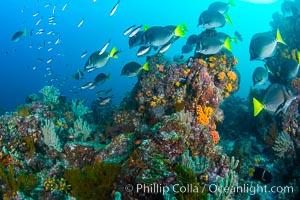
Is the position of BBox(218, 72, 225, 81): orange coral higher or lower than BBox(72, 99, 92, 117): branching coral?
lower

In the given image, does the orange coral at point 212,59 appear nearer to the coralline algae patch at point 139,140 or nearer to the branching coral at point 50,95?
the coralline algae patch at point 139,140

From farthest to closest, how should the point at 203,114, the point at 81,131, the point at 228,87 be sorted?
the point at 81,131 → the point at 228,87 → the point at 203,114

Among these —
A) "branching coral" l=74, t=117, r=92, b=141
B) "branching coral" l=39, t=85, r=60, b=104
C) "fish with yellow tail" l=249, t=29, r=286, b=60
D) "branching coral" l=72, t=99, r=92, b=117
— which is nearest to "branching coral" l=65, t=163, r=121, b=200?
"branching coral" l=74, t=117, r=92, b=141

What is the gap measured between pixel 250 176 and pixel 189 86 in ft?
8.59

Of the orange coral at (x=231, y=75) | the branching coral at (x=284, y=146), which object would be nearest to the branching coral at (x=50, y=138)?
the orange coral at (x=231, y=75)

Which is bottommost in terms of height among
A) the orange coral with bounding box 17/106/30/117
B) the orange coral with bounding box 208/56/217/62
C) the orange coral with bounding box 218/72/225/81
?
the orange coral with bounding box 17/106/30/117

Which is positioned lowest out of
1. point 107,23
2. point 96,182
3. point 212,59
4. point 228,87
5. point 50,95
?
point 96,182

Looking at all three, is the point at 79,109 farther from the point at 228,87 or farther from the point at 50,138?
the point at 228,87

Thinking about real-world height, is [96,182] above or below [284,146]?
below

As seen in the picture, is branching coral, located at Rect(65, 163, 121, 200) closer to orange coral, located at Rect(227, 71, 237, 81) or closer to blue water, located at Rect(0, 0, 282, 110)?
orange coral, located at Rect(227, 71, 237, 81)

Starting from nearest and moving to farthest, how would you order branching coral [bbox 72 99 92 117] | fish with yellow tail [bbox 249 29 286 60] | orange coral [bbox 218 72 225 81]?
fish with yellow tail [bbox 249 29 286 60]
orange coral [bbox 218 72 225 81]
branching coral [bbox 72 99 92 117]

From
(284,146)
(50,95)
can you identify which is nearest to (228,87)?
(284,146)

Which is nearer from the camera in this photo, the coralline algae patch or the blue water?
the coralline algae patch

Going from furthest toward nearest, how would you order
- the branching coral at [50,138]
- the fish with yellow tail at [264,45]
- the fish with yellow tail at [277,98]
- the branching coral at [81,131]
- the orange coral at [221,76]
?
1. the branching coral at [81,131]
2. the orange coral at [221,76]
3. the branching coral at [50,138]
4. the fish with yellow tail at [264,45]
5. the fish with yellow tail at [277,98]
